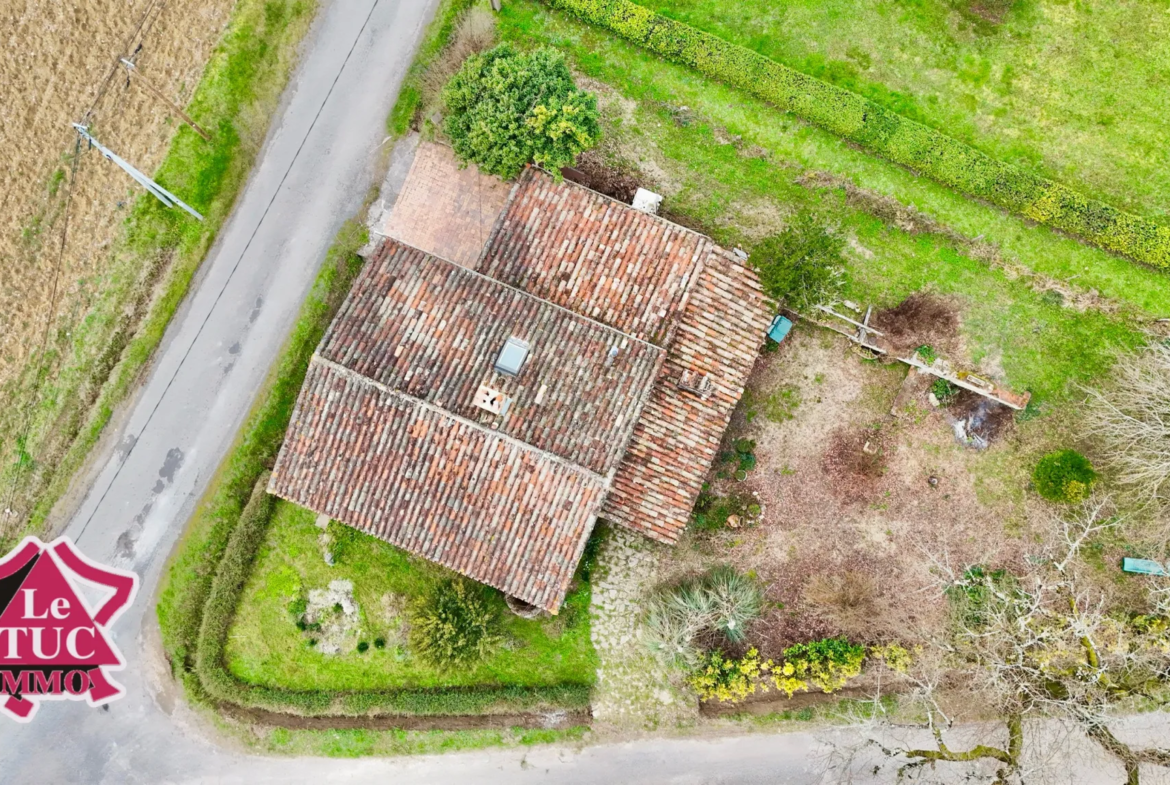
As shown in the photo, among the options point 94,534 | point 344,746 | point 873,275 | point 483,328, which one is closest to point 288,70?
point 483,328

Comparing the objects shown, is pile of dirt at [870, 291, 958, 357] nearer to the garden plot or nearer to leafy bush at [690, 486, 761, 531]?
the garden plot

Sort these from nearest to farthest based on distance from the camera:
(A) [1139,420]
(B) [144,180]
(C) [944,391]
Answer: (A) [1139,420], (B) [144,180], (C) [944,391]

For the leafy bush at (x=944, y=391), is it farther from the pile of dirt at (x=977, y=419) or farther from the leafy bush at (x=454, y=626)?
the leafy bush at (x=454, y=626)

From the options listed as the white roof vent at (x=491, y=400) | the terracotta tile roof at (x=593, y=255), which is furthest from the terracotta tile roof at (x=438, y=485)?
the terracotta tile roof at (x=593, y=255)

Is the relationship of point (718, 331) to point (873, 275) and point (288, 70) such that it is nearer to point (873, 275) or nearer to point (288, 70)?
point (873, 275)

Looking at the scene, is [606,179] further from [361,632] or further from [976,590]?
[976,590]

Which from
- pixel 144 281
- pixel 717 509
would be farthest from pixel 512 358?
pixel 144 281
